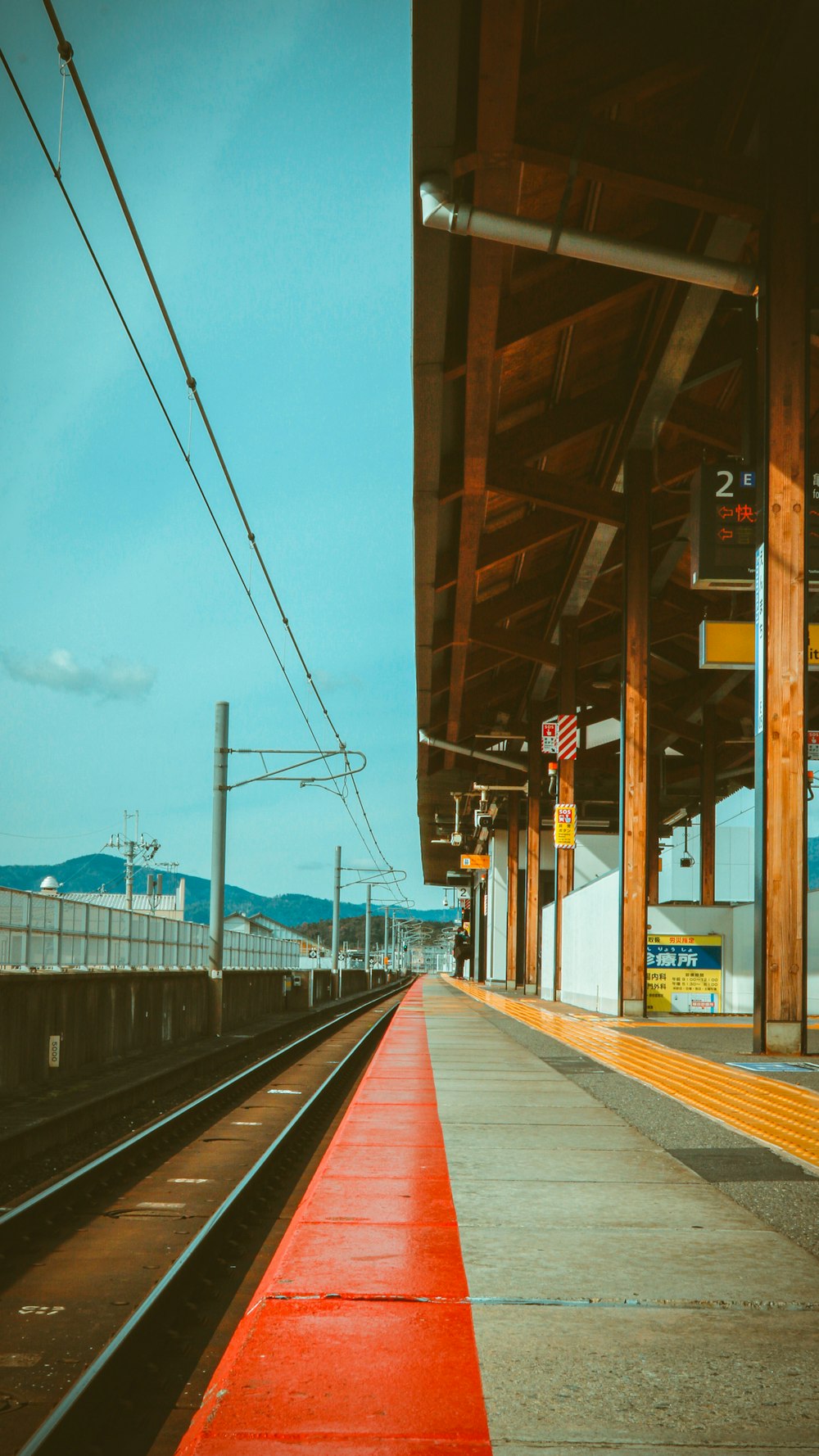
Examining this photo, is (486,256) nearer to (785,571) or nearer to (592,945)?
(785,571)

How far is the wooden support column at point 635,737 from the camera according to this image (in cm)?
2136

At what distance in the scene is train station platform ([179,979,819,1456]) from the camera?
3.27 meters

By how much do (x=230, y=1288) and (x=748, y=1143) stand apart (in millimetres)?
3094

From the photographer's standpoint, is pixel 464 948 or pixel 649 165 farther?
pixel 464 948

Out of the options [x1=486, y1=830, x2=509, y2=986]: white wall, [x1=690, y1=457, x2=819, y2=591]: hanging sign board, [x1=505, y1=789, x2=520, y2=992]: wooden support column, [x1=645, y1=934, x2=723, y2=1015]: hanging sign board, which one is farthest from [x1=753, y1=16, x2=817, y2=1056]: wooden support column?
[x1=486, y1=830, x2=509, y2=986]: white wall

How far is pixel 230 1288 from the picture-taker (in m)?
7.06

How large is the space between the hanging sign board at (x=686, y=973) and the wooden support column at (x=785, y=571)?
10216 mm

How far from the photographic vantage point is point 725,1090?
1046cm

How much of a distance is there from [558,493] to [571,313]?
5.05 metres

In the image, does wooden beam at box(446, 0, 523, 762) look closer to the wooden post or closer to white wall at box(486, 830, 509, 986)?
the wooden post

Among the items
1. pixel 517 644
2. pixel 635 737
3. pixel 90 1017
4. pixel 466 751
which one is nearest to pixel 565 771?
pixel 517 644

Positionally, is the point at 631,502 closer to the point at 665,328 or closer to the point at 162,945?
the point at 665,328

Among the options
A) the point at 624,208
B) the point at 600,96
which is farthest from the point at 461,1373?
the point at 624,208

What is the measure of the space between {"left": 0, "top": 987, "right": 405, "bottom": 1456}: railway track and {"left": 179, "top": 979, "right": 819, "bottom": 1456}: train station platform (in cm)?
70
